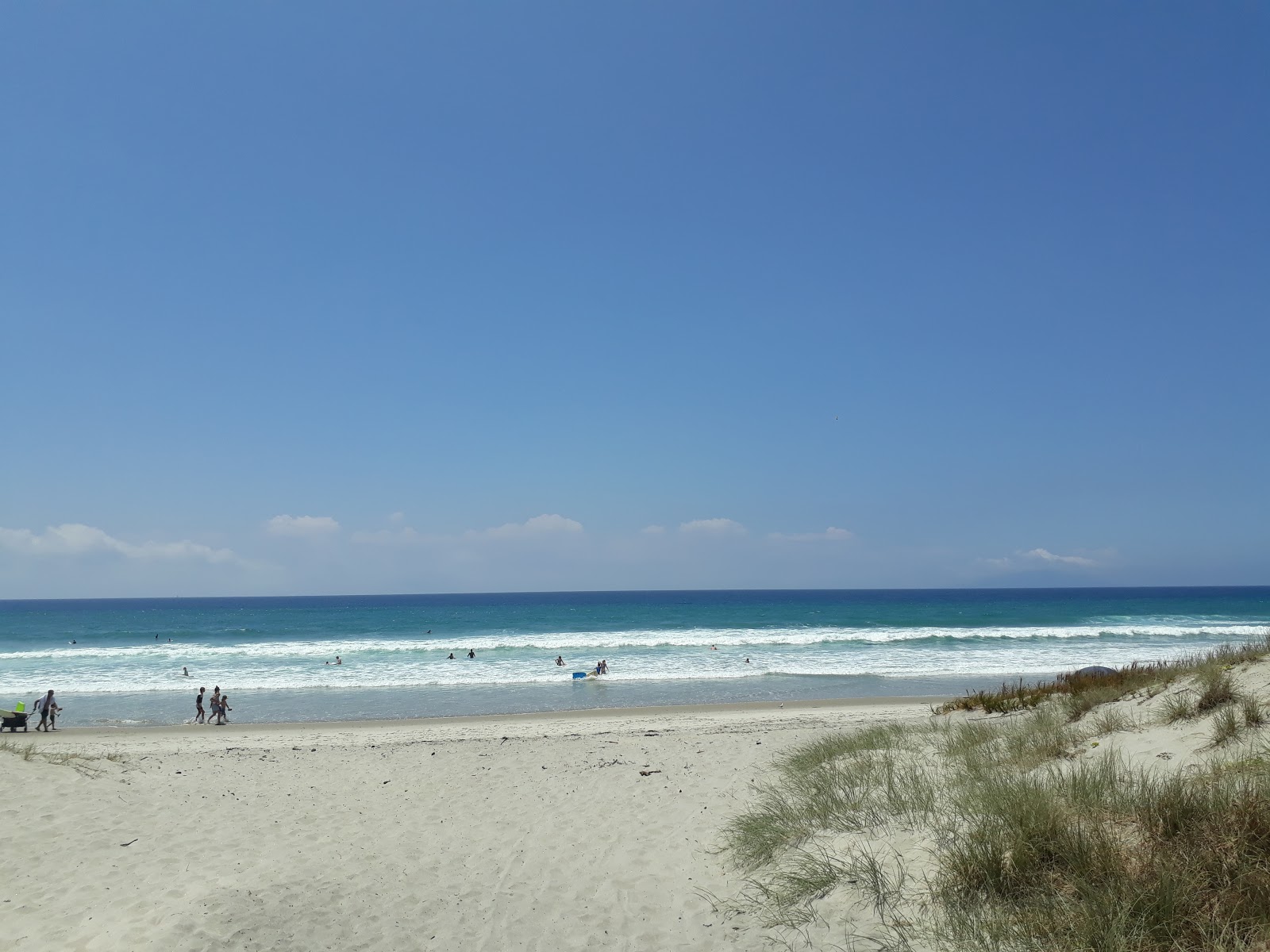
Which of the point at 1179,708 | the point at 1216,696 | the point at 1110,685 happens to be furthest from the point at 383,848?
the point at 1110,685

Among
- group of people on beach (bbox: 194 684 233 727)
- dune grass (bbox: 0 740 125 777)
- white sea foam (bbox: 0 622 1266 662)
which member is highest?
dune grass (bbox: 0 740 125 777)

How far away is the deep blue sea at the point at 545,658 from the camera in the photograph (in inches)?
1022

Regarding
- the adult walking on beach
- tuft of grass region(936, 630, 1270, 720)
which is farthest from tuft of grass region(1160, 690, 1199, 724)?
the adult walking on beach

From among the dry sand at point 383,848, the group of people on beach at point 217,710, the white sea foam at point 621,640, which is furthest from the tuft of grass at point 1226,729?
the white sea foam at point 621,640

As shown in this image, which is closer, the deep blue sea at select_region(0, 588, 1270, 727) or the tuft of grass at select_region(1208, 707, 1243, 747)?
the tuft of grass at select_region(1208, 707, 1243, 747)

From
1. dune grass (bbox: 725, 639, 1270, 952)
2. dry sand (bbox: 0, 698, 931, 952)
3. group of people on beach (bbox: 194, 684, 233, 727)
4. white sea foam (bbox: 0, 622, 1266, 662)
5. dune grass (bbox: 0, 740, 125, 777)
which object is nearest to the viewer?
dune grass (bbox: 725, 639, 1270, 952)

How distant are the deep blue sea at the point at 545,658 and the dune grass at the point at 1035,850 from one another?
18.0m

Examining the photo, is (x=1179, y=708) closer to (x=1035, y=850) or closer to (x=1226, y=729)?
(x=1226, y=729)

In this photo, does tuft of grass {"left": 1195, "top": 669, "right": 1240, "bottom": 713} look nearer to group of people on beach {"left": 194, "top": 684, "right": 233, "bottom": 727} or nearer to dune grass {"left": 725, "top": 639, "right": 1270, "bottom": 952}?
dune grass {"left": 725, "top": 639, "right": 1270, "bottom": 952}

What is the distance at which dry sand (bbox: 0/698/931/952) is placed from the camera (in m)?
5.79

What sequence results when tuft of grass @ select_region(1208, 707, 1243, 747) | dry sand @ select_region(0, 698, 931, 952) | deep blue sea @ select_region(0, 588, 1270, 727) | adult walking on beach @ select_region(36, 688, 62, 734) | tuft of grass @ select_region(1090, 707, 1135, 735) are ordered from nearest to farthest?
dry sand @ select_region(0, 698, 931, 952) → tuft of grass @ select_region(1208, 707, 1243, 747) → tuft of grass @ select_region(1090, 707, 1135, 735) → adult walking on beach @ select_region(36, 688, 62, 734) → deep blue sea @ select_region(0, 588, 1270, 727)

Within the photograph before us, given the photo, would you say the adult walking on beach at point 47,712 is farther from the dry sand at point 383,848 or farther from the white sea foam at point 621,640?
the white sea foam at point 621,640

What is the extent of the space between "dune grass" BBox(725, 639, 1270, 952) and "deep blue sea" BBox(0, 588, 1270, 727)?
17969mm

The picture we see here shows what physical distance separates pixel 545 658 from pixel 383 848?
101 feet
